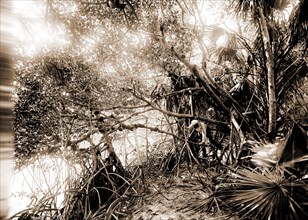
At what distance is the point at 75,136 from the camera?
17.4 ft

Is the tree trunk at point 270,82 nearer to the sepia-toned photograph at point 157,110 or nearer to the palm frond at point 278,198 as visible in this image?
the sepia-toned photograph at point 157,110

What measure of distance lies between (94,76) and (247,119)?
3144 mm

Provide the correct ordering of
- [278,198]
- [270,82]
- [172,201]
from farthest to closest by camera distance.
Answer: [270,82] → [172,201] → [278,198]

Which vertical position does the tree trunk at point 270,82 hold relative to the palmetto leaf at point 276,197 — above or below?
above

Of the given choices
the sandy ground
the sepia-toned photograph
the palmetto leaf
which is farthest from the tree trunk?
the palmetto leaf

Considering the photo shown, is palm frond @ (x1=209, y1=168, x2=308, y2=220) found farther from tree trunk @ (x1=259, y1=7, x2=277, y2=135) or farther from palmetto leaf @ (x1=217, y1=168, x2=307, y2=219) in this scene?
tree trunk @ (x1=259, y1=7, x2=277, y2=135)

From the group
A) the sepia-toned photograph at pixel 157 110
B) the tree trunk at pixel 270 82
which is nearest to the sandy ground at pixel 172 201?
the sepia-toned photograph at pixel 157 110

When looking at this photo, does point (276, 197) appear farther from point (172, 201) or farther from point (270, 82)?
point (270, 82)

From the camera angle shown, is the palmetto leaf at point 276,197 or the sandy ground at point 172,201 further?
the sandy ground at point 172,201

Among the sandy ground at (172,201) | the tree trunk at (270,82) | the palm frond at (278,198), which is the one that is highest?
the tree trunk at (270,82)

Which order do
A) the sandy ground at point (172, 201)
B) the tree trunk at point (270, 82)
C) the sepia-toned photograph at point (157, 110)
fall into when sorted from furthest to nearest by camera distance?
the tree trunk at point (270, 82)
the sandy ground at point (172, 201)
the sepia-toned photograph at point (157, 110)

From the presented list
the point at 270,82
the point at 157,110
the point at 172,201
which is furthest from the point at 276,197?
the point at 157,110

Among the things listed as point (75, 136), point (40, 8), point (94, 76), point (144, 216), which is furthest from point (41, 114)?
point (144, 216)

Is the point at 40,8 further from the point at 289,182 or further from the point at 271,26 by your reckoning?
the point at 289,182
